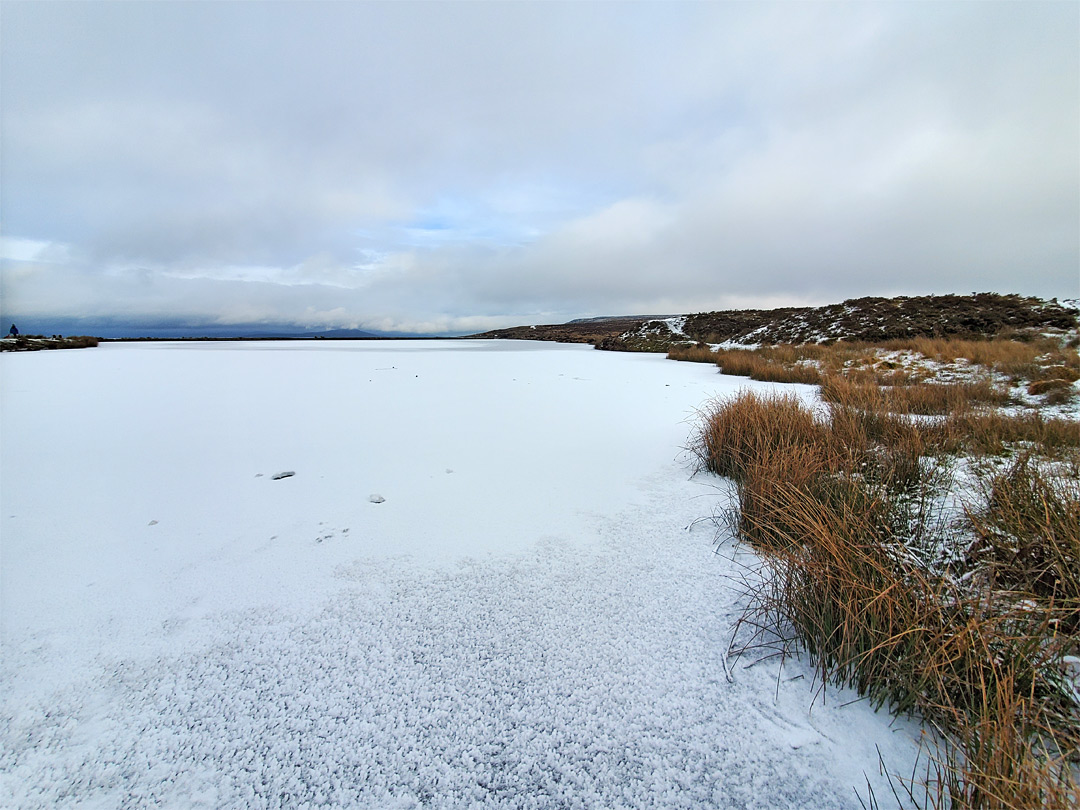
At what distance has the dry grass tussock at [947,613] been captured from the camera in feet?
2.42

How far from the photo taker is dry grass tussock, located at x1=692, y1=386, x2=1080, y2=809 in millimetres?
738

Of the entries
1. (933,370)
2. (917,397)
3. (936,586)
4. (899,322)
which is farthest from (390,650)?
(899,322)

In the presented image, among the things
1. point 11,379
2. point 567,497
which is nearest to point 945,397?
point 567,497

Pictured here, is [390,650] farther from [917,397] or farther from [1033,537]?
[917,397]

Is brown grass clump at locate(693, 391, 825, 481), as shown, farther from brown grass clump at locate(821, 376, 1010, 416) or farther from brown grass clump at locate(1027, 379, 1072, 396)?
brown grass clump at locate(1027, 379, 1072, 396)

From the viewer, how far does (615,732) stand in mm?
958

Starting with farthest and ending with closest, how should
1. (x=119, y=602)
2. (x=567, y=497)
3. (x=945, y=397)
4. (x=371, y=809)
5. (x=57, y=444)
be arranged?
1. (x=945, y=397)
2. (x=57, y=444)
3. (x=567, y=497)
4. (x=119, y=602)
5. (x=371, y=809)

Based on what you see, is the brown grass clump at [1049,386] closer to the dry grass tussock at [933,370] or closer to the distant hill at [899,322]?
the dry grass tussock at [933,370]

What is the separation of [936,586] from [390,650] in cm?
143

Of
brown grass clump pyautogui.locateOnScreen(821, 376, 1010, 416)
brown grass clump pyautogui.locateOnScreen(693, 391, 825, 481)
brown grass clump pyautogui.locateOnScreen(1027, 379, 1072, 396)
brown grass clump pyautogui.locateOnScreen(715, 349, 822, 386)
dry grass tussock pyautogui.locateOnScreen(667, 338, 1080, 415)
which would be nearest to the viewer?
brown grass clump pyautogui.locateOnScreen(693, 391, 825, 481)

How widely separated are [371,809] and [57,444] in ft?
13.4

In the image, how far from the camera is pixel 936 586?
1066 mm

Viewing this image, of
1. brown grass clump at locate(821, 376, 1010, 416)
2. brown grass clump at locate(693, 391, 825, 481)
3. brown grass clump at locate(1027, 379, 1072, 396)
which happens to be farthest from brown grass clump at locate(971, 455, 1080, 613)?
brown grass clump at locate(1027, 379, 1072, 396)

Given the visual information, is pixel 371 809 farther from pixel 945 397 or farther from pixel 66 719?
pixel 945 397
